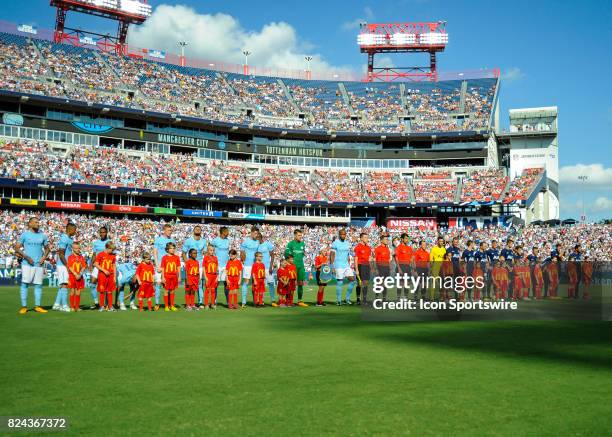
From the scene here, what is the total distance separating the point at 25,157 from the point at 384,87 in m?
49.6

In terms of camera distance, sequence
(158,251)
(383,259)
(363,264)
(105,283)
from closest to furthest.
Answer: (105,283) < (363,264) < (383,259) < (158,251)

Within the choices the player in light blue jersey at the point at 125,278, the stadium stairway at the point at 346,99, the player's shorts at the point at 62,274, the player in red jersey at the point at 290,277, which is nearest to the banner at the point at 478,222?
the stadium stairway at the point at 346,99

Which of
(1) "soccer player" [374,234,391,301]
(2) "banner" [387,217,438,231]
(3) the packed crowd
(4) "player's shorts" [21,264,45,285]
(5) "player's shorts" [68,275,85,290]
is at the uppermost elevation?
(2) "banner" [387,217,438,231]

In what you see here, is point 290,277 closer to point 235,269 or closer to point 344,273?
point 344,273

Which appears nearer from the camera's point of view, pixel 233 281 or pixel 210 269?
pixel 210 269

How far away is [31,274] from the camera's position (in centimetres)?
1491

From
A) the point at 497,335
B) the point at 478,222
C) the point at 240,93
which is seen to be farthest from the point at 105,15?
the point at 497,335

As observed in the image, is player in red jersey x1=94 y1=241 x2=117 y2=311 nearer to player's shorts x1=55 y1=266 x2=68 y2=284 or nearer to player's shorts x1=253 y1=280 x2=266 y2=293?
player's shorts x1=55 y1=266 x2=68 y2=284

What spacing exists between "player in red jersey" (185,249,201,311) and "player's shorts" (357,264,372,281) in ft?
16.6

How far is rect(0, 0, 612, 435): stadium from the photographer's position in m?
6.08

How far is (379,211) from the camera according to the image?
71.3 meters

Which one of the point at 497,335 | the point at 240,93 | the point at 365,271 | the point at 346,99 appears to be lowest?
the point at 497,335

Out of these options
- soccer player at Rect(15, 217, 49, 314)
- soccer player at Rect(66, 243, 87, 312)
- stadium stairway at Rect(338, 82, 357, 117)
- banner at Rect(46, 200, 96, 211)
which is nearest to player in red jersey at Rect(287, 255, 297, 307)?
soccer player at Rect(66, 243, 87, 312)

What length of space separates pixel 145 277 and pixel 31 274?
317 cm
